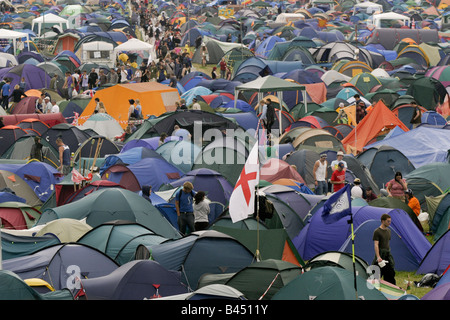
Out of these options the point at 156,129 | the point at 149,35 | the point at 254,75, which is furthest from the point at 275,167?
the point at 149,35

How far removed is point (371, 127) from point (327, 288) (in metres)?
13.2

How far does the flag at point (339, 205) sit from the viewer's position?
12.1 meters

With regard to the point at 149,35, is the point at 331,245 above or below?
above

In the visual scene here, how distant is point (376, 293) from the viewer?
1105cm

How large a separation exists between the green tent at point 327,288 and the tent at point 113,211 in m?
4.59

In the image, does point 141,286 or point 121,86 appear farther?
point 121,86

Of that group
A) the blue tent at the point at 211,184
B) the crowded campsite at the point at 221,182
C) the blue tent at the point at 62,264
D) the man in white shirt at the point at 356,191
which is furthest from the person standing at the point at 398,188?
the blue tent at the point at 62,264

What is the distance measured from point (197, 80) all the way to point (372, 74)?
6.46 m

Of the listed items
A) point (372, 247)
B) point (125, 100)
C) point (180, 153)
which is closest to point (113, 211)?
point (372, 247)

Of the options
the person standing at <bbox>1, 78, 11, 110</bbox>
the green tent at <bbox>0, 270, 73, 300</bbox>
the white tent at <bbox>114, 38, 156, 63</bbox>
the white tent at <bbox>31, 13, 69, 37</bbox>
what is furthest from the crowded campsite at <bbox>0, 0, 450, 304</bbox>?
the white tent at <bbox>31, 13, 69, 37</bbox>

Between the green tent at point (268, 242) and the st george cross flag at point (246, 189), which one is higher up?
the st george cross flag at point (246, 189)

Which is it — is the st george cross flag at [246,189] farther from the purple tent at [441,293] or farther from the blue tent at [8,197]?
the blue tent at [8,197]

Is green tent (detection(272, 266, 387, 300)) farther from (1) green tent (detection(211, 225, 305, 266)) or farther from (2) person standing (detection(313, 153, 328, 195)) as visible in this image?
(2) person standing (detection(313, 153, 328, 195))
